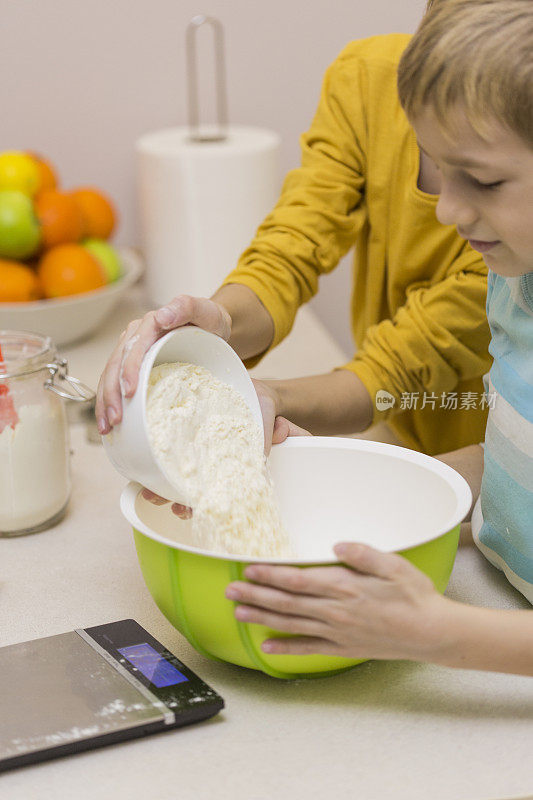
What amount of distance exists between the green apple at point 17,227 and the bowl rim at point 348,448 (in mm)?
815

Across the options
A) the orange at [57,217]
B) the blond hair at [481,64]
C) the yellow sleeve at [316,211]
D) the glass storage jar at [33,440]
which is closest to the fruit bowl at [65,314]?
the orange at [57,217]

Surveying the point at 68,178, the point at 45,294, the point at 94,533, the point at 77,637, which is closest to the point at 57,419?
the point at 94,533

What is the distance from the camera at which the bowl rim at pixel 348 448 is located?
2.20 feet

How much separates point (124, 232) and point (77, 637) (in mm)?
1370

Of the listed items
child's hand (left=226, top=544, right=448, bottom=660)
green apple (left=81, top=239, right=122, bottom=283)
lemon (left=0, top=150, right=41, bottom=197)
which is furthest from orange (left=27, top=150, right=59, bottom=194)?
child's hand (left=226, top=544, right=448, bottom=660)

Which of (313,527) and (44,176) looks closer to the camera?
(313,527)

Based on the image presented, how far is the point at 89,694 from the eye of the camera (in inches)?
27.6

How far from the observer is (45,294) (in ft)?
5.21

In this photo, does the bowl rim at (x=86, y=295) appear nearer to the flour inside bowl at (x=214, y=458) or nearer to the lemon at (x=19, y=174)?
the lemon at (x=19, y=174)

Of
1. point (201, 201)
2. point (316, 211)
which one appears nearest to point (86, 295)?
point (201, 201)

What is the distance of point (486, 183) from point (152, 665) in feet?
1.44

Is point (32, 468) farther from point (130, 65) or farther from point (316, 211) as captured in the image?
point (130, 65)

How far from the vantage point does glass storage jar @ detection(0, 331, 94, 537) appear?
964 mm

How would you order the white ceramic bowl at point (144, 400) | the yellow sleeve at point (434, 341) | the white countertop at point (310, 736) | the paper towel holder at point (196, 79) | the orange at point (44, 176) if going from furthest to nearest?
1. the paper towel holder at point (196, 79)
2. the orange at point (44, 176)
3. the yellow sleeve at point (434, 341)
4. the white ceramic bowl at point (144, 400)
5. the white countertop at point (310, 736)
